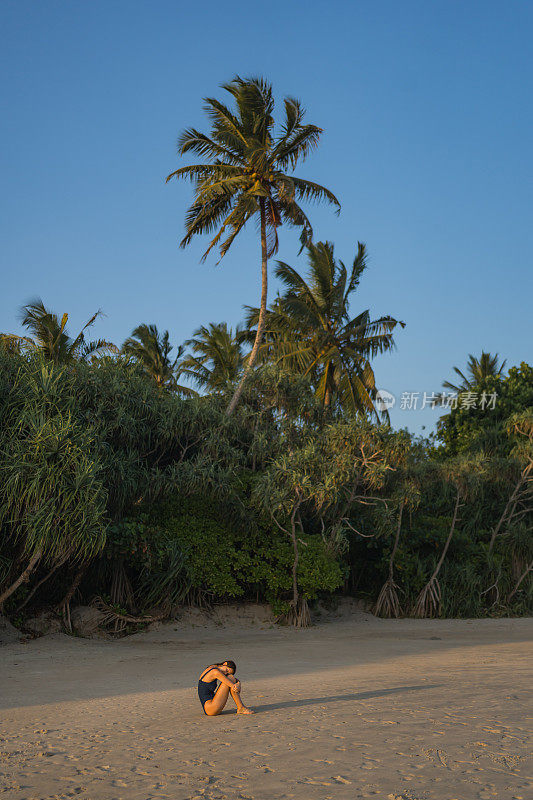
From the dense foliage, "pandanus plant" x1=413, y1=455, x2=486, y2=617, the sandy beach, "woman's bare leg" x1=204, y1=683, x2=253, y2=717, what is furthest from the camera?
"pandanus plant" x1=413, y1=455, x2=486, y2=617

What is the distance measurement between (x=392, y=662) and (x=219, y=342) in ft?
69.7

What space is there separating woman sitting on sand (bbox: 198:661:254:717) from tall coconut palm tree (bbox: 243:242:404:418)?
18.0 meters

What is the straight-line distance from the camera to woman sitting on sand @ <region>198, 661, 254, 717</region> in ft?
21.4

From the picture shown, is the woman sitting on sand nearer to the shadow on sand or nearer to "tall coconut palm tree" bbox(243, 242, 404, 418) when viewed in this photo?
the shadow on sand

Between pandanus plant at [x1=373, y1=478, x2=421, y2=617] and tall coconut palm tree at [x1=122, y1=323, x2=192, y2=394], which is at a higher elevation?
tall coconut palm tree at [x1=122, y1=323, x2=192, y2=394]

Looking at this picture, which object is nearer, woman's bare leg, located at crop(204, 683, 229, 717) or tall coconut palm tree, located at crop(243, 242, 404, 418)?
woman's bare leg, located at crop(204, 683, 229, 717)

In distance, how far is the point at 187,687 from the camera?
27.9 ft

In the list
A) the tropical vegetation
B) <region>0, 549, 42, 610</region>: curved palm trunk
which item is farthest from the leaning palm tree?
<region>0, 549, 42, 610</region>: curved palm trunk

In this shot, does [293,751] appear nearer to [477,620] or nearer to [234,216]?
[477,620]

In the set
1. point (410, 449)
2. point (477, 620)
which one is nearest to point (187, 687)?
point (410, 449)

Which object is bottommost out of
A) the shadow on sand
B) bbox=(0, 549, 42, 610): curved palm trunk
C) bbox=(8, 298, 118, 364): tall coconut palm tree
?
the shadow on sand

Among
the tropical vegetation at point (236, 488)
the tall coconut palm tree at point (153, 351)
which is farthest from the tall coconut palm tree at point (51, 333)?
the tall coconut palm tree at point (153, 351)

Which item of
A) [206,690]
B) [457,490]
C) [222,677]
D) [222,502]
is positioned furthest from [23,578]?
[457,490]

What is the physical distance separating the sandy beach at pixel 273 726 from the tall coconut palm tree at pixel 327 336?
13524 mm
